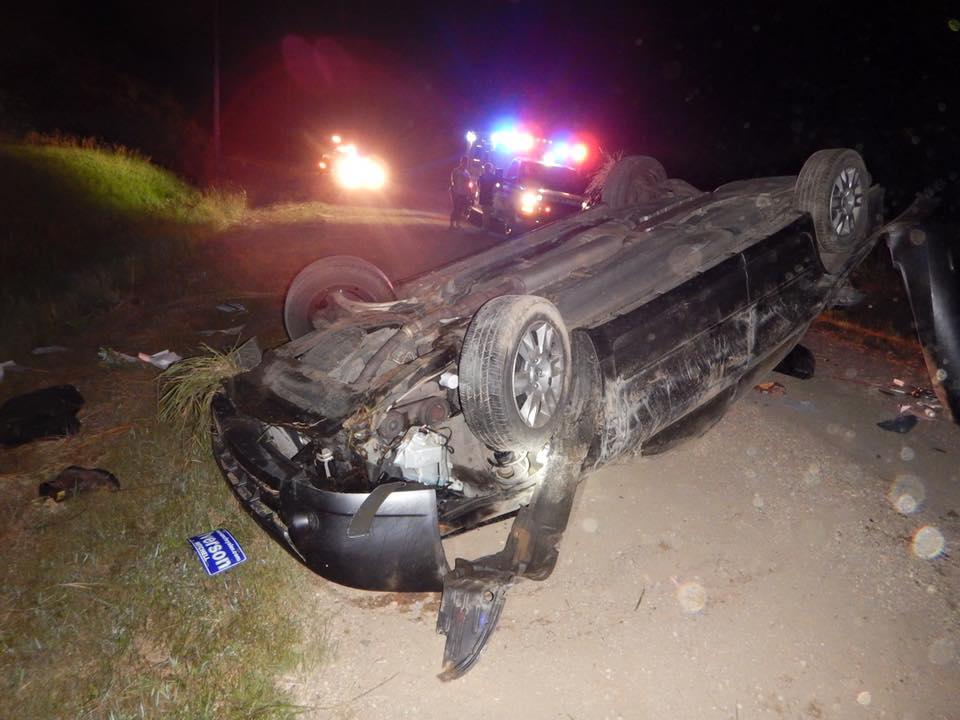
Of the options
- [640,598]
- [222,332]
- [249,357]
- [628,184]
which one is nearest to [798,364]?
[628,184]

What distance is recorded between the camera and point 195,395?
4273 millimetres

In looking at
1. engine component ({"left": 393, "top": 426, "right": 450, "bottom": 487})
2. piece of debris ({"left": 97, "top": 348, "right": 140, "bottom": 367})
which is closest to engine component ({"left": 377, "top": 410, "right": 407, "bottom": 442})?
engine component ({"left": 393, "top": 426, "right": 450, "bottom": 487})

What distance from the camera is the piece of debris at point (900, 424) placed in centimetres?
470

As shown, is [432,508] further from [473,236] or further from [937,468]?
[473,236]

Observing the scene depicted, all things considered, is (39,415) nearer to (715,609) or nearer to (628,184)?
(715,609)

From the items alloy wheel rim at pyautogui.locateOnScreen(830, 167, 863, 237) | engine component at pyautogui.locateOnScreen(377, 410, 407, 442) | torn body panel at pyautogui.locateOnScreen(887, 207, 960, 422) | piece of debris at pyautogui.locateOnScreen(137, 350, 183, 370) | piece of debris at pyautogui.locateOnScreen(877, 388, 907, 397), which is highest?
alloy wheel rim at pyautogui.locateOnScreen(830, 167, 863, 237)

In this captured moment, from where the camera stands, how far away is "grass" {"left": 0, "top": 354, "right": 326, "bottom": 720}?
265cm

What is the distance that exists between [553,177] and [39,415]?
631cm

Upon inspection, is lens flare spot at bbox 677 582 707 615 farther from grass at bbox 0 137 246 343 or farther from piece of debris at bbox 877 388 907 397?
grass at bbox 0 137 246 343

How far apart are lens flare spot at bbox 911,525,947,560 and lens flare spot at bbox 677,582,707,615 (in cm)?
130

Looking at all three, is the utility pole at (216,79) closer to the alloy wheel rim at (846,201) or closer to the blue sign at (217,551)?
the blue sign at (217,551)

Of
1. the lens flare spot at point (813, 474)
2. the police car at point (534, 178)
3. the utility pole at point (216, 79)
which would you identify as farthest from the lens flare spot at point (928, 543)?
the utility pole at point (216, 79)

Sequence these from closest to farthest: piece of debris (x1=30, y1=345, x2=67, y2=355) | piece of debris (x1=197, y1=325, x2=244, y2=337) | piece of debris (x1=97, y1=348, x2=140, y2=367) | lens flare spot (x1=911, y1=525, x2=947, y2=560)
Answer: lens flare spot (x1=911, y1=525, x2=947, y2=560), piece of debris (x1=97, y1=348, x2=140, y2=367), piece of debris (x1=30, y1=345, x2=67, y2=355), piece of debris (x1=197, y1=325, x2=244, y2=337)

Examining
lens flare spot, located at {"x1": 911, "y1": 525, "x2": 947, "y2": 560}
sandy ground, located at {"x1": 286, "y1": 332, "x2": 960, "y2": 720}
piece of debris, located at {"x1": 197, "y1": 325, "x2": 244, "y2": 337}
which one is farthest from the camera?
piece of debris, located at {"x1": 197, "y1": 325, "x2": 244, "y2": 337}
